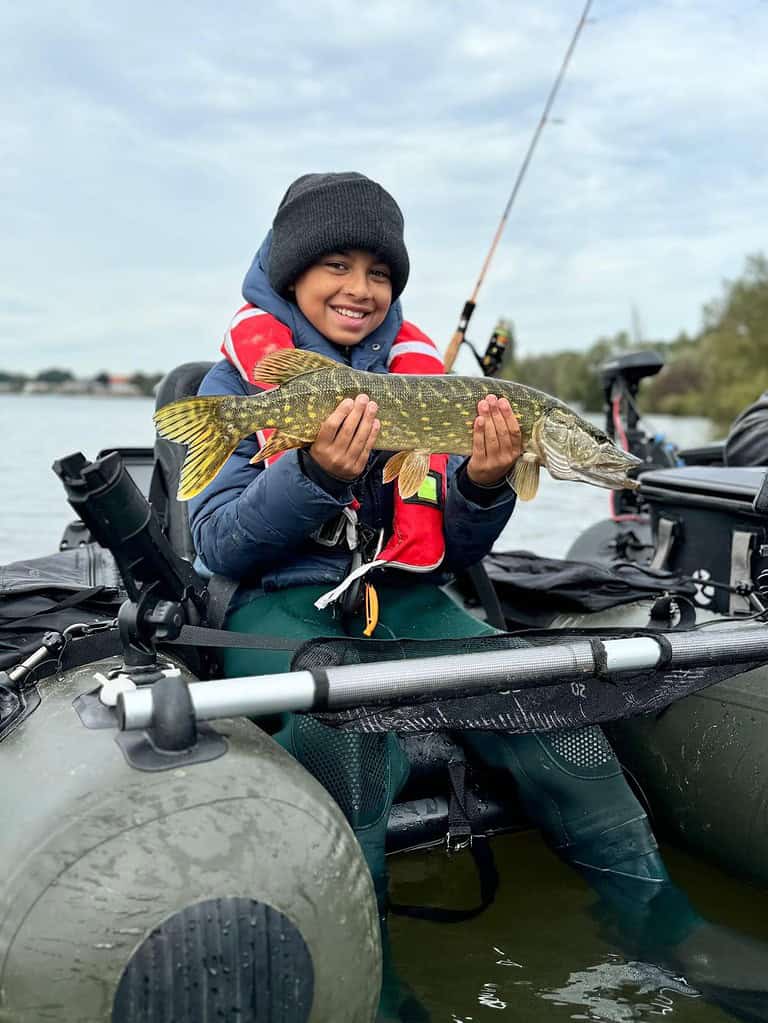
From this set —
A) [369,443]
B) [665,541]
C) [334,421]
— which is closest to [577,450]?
[369,443]

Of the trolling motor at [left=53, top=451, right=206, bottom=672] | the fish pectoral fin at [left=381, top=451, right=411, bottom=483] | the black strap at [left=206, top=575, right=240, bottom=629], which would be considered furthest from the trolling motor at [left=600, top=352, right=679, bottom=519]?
the trolling motor at [left=53, top=451, right=206, bottom=672]

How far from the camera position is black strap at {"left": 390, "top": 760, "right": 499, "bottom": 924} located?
2.97m

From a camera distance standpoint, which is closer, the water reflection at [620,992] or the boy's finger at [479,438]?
the water reflection at [620,992]

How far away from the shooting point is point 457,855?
348 cm

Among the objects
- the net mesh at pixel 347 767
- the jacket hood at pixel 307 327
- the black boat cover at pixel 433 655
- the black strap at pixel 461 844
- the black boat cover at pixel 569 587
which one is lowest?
the black strap at pixel 461 844

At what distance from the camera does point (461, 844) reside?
3.13m

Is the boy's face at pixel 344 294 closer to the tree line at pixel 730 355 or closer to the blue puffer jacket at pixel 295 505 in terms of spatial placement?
the blue puffer jacket at pixel 295 505

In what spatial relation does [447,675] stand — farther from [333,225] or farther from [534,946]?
[333,225]

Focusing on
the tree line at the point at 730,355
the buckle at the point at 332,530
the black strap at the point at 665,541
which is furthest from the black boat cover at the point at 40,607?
the tree line at the point at 730,355

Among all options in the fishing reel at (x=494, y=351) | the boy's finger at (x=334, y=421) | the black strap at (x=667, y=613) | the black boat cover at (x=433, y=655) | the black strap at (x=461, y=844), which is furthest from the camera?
the fishing reel at (x=494, y=351)

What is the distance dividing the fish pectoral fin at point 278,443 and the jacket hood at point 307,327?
570 mm

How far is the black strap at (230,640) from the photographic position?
2.51 meters

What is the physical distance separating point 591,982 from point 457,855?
31.7 inches

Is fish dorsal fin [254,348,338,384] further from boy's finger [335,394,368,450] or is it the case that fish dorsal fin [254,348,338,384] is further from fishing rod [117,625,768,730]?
fishing rod [117,625,768,730]
